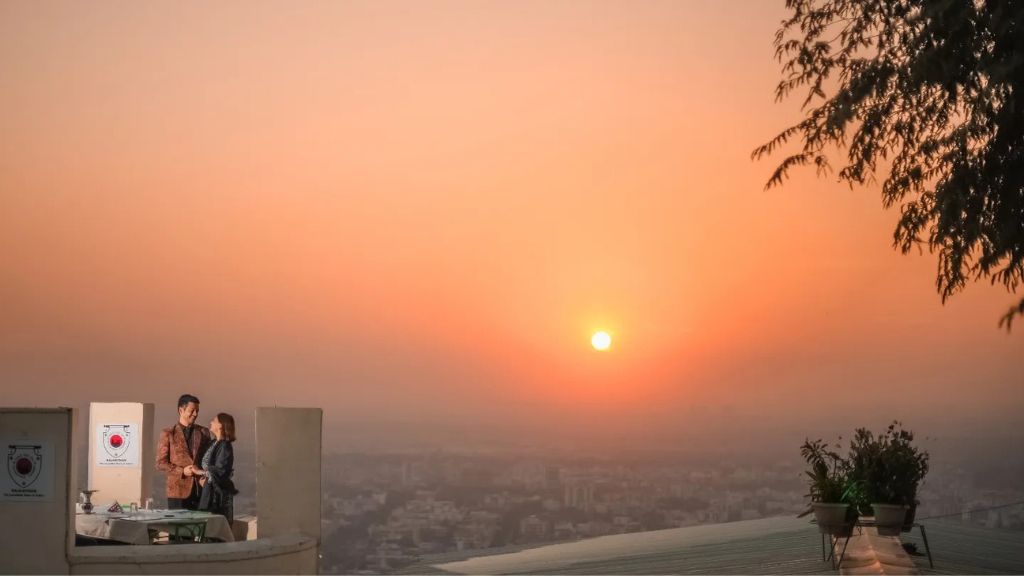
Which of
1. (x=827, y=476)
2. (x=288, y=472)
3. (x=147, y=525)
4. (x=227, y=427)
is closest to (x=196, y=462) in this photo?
(x=227, y=427)

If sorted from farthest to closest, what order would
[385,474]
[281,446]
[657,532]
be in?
[385,474]
[657,532]
[281,446]

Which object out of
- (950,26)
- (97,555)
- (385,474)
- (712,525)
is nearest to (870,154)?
(950,26)

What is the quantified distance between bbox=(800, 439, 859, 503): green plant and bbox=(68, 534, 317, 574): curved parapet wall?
483 centimetres

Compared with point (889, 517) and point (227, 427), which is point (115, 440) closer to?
point (227, 427)

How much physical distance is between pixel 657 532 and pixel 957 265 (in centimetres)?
958

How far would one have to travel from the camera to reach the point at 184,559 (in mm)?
10305

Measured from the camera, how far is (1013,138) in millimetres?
10906

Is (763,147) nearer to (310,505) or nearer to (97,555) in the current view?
(310,505)

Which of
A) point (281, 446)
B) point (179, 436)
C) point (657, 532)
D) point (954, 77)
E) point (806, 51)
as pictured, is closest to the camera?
point (954, 77)

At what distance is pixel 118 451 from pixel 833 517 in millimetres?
9355

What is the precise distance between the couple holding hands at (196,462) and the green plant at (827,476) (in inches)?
251

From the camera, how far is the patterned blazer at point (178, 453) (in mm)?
14242

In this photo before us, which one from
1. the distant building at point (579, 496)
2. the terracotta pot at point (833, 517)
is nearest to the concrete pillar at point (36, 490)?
the terracotta pot at point (833, 517)

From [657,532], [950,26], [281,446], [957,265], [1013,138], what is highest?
[950,26]
